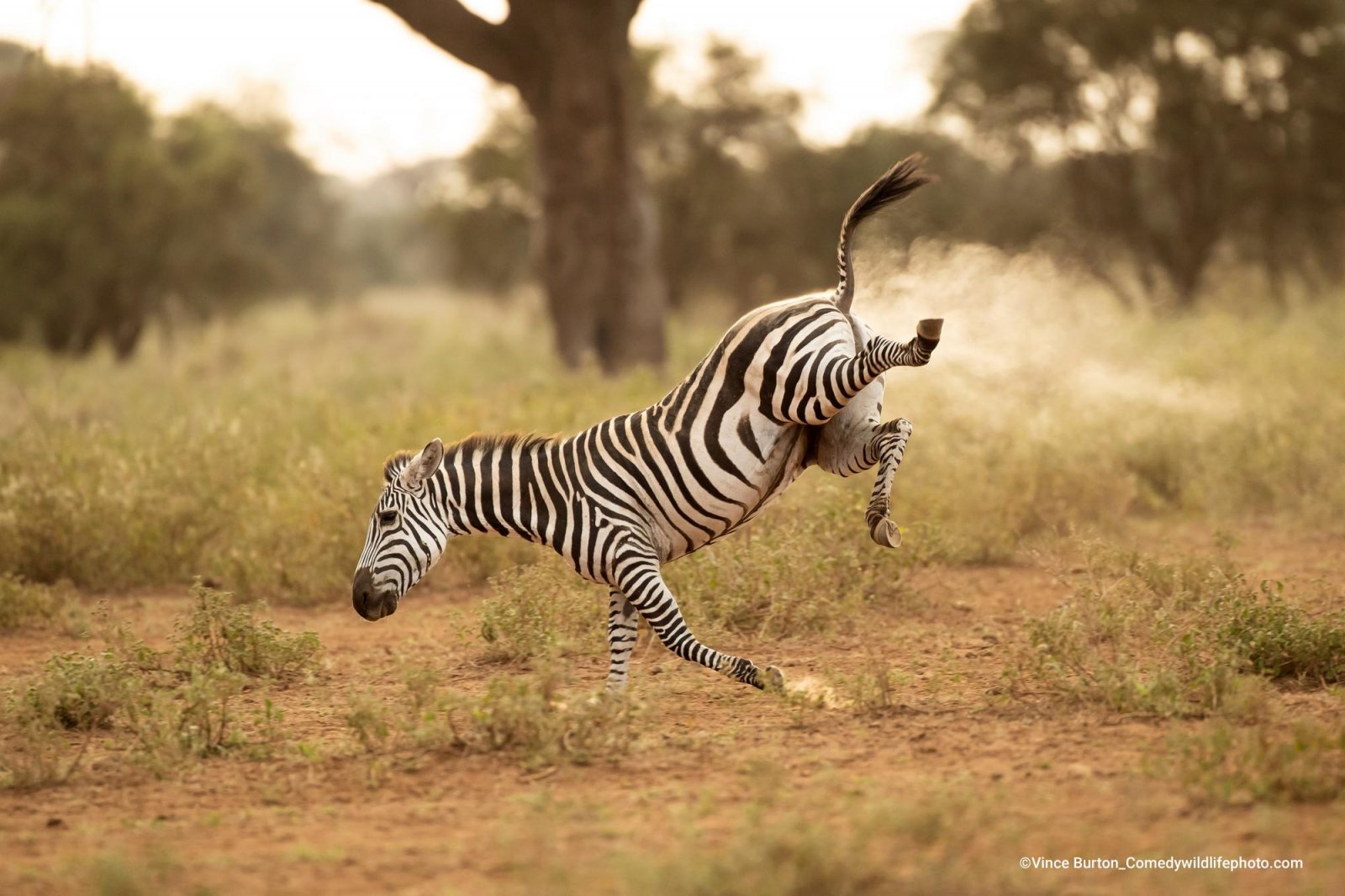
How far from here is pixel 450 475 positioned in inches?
213

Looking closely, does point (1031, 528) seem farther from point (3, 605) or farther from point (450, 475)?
point (3, 605)

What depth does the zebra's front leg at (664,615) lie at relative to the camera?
16.9 ft

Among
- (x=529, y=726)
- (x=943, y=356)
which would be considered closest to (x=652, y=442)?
(x=529, y=726)

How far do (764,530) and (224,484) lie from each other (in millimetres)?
3723

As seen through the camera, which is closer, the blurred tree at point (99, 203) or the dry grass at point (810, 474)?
the dry grass at point (810, 474)

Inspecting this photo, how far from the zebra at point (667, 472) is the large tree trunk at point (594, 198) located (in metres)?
9.36

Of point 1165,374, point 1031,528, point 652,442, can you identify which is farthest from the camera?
A: point 1165,374

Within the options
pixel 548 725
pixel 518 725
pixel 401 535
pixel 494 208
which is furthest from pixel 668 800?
pixel 494 208

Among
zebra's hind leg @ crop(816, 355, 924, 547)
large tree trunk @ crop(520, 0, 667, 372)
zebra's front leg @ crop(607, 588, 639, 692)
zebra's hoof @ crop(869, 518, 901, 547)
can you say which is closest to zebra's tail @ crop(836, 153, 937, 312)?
zebra's hind leg @ crop(816, 355, 924, 547)

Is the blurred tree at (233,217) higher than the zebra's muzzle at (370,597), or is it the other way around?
the blurred tree at (233,217)

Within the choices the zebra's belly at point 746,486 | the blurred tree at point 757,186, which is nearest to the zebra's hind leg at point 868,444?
the zebra's belly at point 746,486

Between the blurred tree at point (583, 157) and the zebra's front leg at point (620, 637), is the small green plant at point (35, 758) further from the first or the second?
the blurred tree at point (583, 157)

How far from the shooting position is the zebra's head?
17.2ft

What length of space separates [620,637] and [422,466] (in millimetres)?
1030
